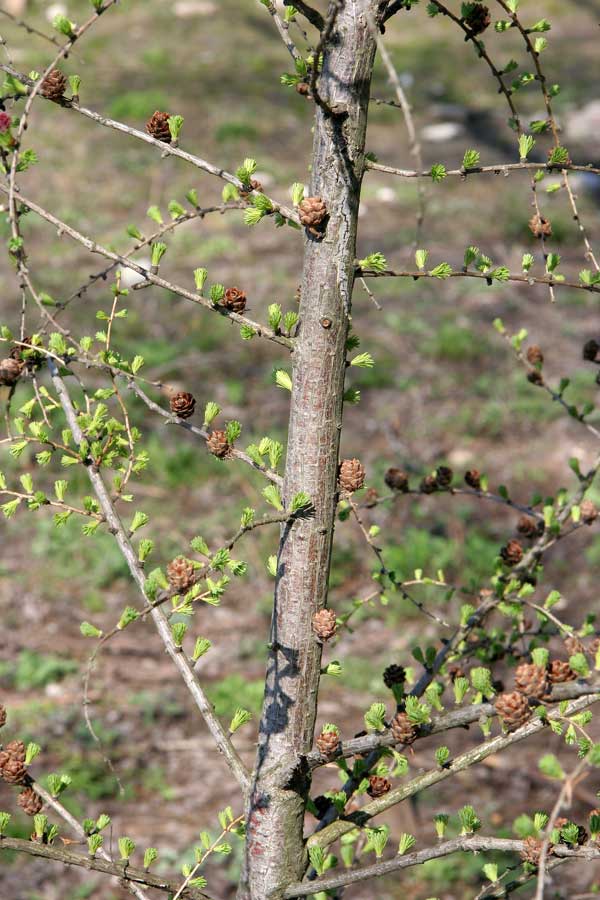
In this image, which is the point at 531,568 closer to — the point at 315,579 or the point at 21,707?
the point at 315,579

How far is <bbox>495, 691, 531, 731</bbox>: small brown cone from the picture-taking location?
4.35ft

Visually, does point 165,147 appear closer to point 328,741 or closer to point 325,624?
point 325,624

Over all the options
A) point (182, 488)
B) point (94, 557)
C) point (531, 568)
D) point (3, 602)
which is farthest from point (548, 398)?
point (531, 568)

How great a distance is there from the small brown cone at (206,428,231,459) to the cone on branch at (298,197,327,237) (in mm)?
387

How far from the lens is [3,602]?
4.82 metres

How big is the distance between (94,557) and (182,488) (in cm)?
78

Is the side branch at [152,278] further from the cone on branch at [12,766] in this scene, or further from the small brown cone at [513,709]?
the cone on branch at [12,766]

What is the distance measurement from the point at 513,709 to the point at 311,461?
0.51 meters

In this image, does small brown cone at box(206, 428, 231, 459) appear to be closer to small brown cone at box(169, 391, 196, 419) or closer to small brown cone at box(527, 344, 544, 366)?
small brown cone at box(169, 391, 196, 419)

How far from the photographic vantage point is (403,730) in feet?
4.83

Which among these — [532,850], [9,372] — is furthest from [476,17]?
[532,850]

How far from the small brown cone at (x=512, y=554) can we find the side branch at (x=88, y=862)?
3.17ft

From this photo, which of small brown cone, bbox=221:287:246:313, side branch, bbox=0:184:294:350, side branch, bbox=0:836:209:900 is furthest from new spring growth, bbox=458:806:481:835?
small brown cone, bbox=221:287:246:313

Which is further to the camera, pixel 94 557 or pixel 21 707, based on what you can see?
pixel 94 557
